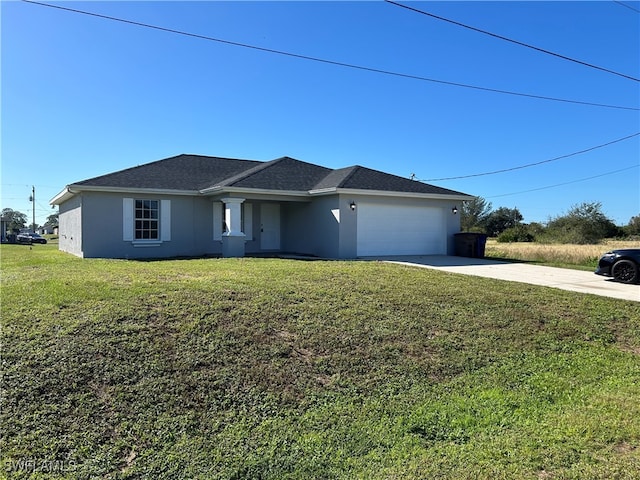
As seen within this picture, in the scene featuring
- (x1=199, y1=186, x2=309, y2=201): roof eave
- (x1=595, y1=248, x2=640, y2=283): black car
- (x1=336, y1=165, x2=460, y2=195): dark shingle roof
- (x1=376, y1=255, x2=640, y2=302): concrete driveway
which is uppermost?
(x1=336, y1=165, x2=460, y2=195): dark shingle roof

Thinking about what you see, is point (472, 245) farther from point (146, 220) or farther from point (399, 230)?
point (146, 220)

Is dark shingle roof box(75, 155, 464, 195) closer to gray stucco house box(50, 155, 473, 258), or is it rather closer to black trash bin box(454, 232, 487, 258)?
gray stucco house box(50, 155, 473, 258)

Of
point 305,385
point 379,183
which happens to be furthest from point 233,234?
point 305,385

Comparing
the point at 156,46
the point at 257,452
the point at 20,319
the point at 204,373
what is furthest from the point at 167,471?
the point at 156,46

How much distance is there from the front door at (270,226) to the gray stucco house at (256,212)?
1.7 inches

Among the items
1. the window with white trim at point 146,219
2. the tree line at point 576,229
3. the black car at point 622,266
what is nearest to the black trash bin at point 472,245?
the black car at point 622,266

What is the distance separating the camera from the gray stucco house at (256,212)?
579 inches

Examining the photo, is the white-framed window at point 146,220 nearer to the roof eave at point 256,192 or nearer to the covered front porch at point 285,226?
the roof eave at point 256,192

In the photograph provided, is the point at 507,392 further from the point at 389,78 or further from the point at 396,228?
the point at 396,228

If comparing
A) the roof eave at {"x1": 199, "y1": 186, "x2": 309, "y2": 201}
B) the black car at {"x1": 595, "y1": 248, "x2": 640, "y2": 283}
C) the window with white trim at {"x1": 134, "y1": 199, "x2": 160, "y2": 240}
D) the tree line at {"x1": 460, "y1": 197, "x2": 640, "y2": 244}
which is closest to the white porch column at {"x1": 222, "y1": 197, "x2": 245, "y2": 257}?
the roof eave at {"x1": 199, "y1": 186, "x2": 309, "y2": 201}

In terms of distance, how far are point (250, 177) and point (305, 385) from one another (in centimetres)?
1222

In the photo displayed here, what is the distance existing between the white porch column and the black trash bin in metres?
8.70

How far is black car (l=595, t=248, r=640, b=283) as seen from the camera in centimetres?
1044

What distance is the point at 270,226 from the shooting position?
18.0m
